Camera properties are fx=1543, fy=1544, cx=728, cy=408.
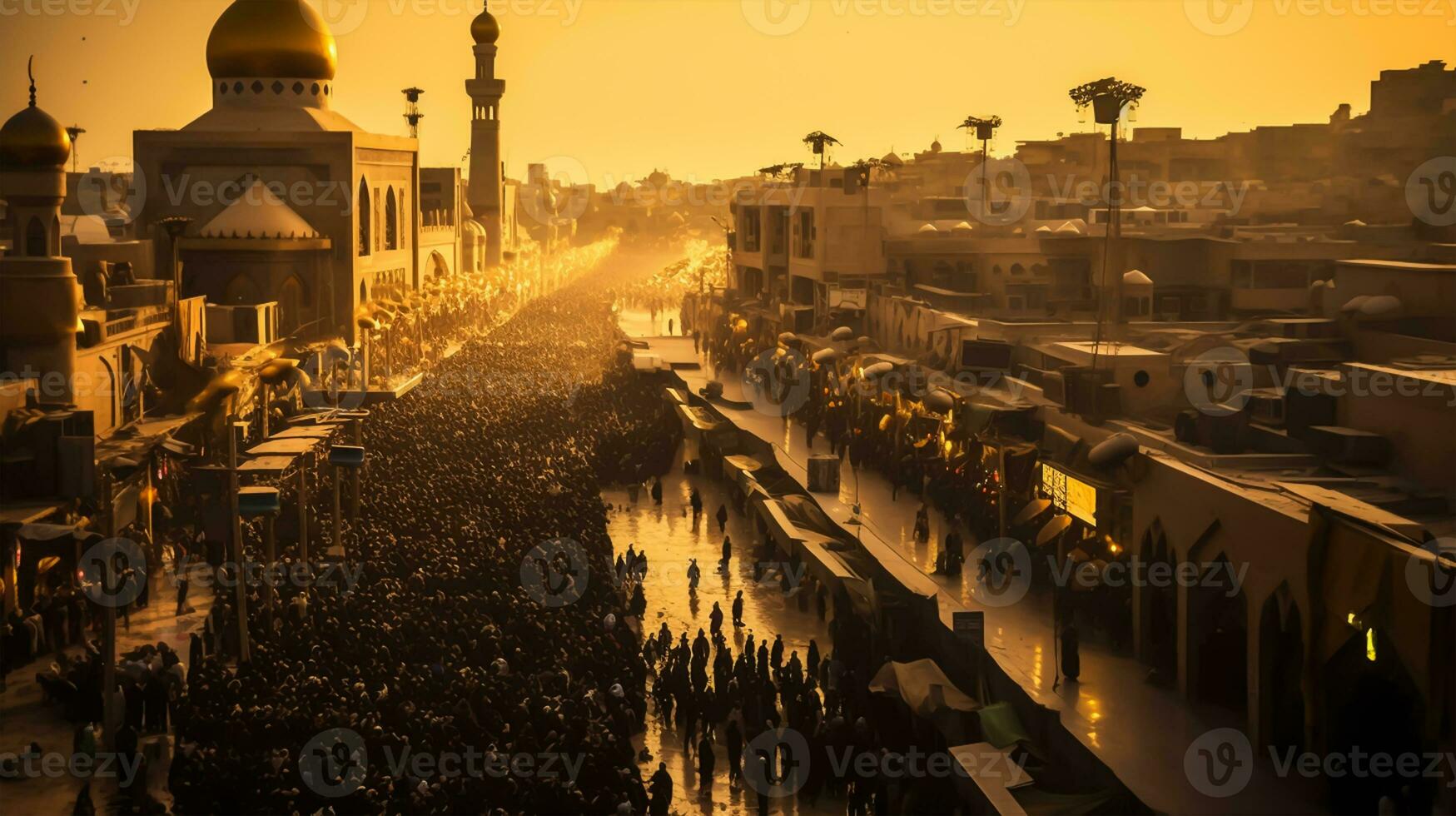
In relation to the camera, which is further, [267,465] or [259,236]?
[259,236]

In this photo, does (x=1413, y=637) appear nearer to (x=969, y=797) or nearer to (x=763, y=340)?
(x=969, y=797)

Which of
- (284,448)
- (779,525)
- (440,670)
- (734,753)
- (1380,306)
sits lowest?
(734,753)

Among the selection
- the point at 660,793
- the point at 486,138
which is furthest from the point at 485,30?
the point at 660,793

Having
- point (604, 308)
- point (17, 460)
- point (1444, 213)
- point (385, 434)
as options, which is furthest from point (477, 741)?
point (604, 308)

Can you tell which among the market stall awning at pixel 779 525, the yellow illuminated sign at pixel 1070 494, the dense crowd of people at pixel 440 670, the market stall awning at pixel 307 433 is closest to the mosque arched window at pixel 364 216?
the dense crowd of people at pixel 440 670

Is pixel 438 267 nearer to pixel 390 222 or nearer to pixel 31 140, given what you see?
pixel 390 222

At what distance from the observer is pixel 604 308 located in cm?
8325

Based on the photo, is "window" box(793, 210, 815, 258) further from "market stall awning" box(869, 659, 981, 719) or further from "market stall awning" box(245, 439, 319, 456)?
"market stall awning" box(869, 659, 981, 719)

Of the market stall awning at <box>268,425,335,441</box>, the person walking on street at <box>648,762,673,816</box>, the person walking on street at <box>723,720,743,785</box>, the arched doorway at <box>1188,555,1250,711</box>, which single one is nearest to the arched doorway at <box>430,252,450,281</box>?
the market stall awning at <box>268,425,335,441</box>

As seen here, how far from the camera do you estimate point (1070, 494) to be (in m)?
23.5

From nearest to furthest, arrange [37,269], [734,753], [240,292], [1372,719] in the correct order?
1. [1372,719]
2. [734,753]
3. [37,269]
4. [240,292]

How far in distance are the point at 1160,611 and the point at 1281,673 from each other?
3132 mm

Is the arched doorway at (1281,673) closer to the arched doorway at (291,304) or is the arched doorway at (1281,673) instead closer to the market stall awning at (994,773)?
the market stall awning at (994,773)

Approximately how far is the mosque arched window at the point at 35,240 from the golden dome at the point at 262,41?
2341cm
